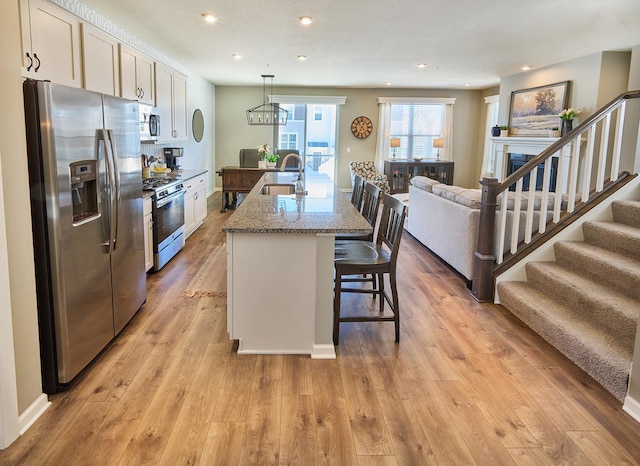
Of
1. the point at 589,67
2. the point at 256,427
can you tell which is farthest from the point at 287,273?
the point at 589,67

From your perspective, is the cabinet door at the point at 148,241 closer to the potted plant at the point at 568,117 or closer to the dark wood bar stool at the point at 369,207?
the dark wood bar stool at the point at 369,207

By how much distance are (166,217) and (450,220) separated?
2.96 m

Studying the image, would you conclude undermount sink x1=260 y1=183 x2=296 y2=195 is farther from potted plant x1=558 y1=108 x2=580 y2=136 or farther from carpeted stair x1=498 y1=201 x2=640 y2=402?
potted plant x1=558 y1=108 x2=580 y2=136

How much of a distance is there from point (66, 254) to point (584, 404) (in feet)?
9.41

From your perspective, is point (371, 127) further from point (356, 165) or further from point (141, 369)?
point (141, 369)

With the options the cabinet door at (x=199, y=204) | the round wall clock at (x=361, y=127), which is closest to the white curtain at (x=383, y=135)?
the round wall clock at (x=361, y=127)

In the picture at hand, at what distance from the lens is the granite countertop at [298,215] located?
282cm

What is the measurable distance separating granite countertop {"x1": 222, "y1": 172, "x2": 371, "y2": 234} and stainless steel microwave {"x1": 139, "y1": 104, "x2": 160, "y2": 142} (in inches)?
62.9

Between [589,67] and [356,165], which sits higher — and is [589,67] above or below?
above

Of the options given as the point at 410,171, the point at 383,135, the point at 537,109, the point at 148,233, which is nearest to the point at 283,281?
the point at 148,233

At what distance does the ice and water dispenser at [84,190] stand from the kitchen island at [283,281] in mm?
794

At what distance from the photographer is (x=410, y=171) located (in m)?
10.7

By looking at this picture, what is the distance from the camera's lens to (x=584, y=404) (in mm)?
2533

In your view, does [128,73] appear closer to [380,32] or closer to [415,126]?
[380,32]
